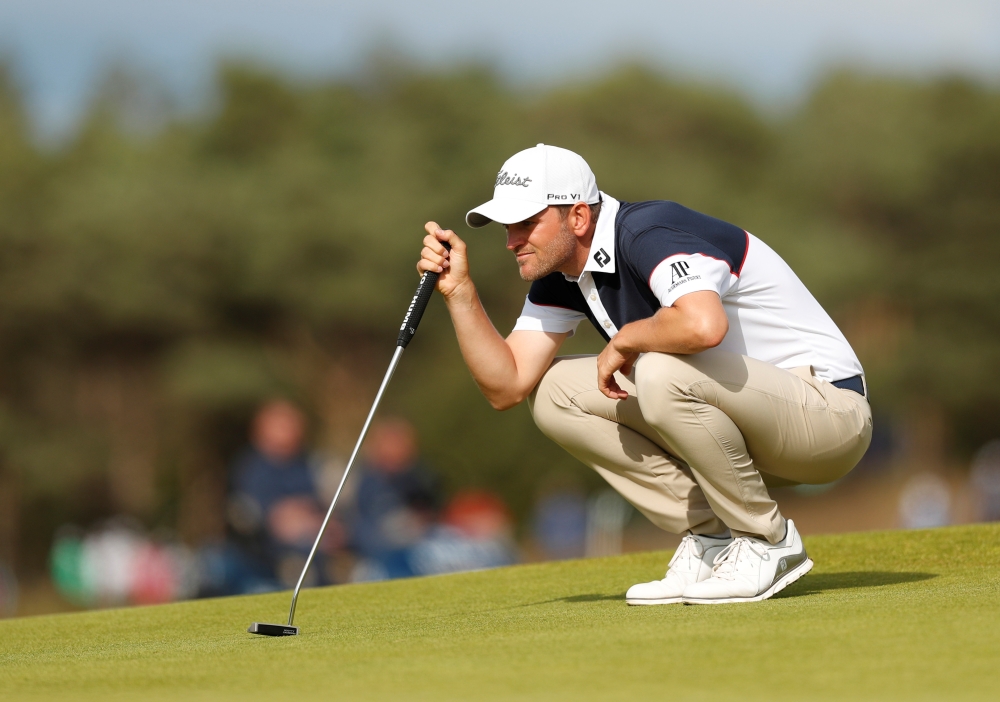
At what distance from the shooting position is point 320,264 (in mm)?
30594

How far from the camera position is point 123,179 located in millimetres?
30047

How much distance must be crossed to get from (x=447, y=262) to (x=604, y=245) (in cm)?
52

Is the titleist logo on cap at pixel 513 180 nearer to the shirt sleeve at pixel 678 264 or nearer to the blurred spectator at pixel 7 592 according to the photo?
the shirt sleeve at pixel 678 264

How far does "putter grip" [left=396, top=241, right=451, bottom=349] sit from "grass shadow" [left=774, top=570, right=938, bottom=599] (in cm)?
141

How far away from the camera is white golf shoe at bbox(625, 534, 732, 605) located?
3.87 metres

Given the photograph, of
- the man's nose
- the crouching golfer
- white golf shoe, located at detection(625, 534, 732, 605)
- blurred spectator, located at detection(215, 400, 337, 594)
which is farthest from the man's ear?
blurred spectator, located at detection(215, 400, 337, 594)

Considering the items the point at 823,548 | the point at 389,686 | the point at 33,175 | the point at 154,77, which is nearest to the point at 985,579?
the point at 823,548

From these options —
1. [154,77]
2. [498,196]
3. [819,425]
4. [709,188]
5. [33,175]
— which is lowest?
[819,425]

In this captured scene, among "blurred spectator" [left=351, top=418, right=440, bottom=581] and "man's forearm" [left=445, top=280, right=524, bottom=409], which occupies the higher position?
"man's forearm" [left=445, top=280, right=524, bottom=409]

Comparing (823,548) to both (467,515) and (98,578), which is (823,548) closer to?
(467,515)

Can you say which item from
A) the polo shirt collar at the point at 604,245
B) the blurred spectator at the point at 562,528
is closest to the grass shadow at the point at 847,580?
the polo shirt collar at the point at 604,245

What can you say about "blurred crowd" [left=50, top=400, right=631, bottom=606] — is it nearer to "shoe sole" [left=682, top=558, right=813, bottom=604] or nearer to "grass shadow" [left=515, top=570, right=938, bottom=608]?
"grass shadow" [left=515, top=570, right=938, bottom=608]

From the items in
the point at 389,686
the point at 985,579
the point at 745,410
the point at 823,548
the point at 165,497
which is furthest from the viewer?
the point at 165,497

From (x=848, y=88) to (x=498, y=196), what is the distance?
32331 mm
